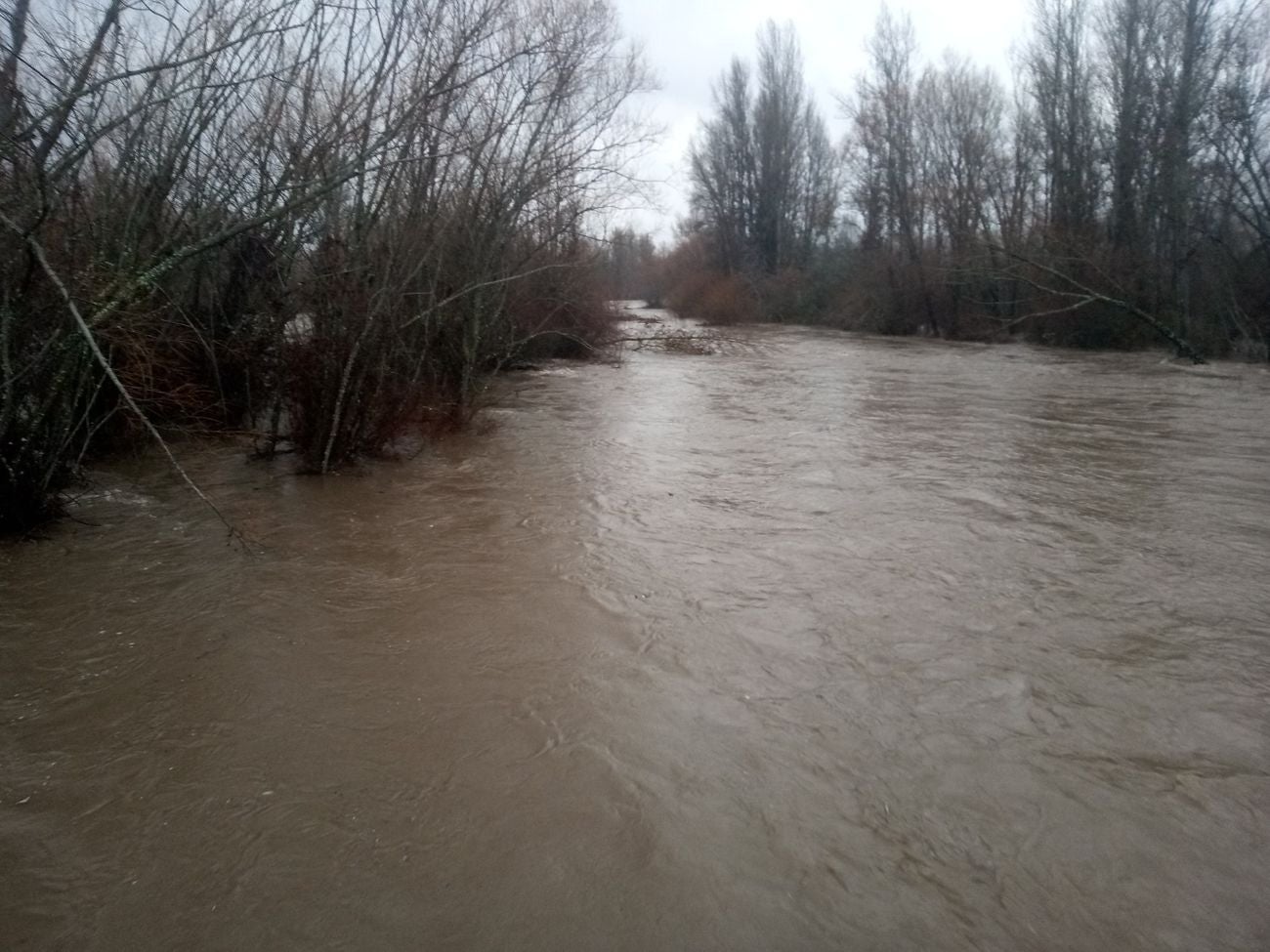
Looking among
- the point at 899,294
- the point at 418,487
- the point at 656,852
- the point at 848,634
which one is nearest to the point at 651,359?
the point at 899,294

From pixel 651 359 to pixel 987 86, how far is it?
19.2m

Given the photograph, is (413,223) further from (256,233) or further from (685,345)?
(685,345)

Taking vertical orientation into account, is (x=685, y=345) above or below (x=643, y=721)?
above

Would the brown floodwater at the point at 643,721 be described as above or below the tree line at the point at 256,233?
below

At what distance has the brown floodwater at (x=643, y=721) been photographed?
282cm

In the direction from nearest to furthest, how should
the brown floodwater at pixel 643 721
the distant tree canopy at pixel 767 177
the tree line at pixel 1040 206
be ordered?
the brown floodwater at pixel 643 721 → the tree line at pixel 1040 206 → the distant tree canopy at pixel 767 177

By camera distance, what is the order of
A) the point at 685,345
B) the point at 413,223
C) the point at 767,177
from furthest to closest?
the point at 767,177 → the point at 685,345 → the point at 413,223

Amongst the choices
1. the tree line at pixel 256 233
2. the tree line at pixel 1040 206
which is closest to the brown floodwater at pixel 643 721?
the tree line at pixel 256 233

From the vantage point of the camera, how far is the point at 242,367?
1015 centimetres

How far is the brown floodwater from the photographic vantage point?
111 inches

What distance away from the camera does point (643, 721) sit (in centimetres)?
395

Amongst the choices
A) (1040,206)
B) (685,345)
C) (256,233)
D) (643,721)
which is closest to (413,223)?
(256,233)

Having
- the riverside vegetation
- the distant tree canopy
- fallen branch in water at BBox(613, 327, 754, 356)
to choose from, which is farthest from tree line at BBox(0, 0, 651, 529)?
the distant tree canopy

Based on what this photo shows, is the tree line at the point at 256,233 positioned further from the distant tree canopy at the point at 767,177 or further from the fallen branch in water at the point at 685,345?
the distant tree canopy at the point at 767,177
